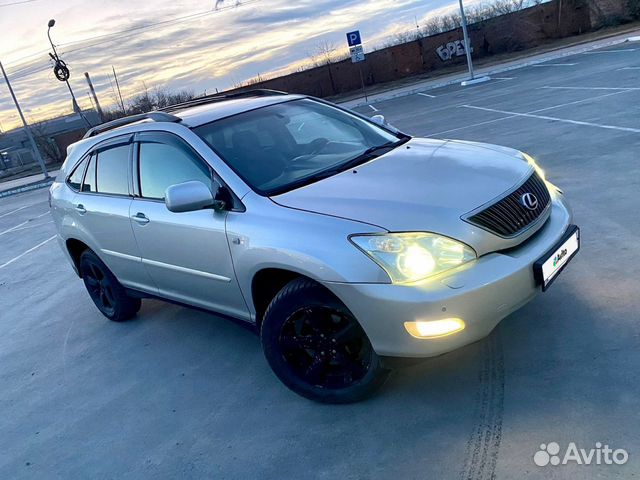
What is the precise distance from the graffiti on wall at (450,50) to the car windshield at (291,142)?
33.0 metres

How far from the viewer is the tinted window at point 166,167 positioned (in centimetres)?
387

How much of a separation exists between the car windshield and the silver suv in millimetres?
14

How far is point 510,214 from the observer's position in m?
3.15

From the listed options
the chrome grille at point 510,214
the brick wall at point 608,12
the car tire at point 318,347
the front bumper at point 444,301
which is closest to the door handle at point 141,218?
the car tire at point 318,347

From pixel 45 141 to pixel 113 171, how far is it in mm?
38038

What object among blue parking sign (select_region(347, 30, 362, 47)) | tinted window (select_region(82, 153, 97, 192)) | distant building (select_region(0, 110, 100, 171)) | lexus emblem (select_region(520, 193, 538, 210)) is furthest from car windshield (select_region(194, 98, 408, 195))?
distant building (select_region(0, 110, 100, 171))

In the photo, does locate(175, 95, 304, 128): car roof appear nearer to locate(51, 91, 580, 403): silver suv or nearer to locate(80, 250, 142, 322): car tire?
locate(51, 91, 580, 403): silver suv

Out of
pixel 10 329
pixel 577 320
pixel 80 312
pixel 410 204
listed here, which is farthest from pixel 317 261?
pixel 10 329

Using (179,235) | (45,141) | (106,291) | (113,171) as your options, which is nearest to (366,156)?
(179,235)

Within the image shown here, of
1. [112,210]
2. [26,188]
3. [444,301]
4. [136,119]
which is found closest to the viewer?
[444,301]

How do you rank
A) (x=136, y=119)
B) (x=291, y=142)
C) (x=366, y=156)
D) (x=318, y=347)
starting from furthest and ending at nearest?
1. (x=136, y=119)
2. (x=291, y=142)
3. (x=366, y=156)
4. (x=318, y=347)

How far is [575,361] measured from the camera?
3182 millimetres

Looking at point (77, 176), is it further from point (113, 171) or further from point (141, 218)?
point (141, 218)

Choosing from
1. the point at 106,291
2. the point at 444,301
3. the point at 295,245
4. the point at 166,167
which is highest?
the point at 166,167
